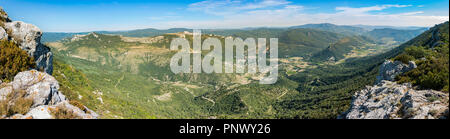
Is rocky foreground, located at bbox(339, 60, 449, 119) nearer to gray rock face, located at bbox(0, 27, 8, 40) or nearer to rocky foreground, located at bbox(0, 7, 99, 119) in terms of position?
rocky foreground, located at bbox(0, 7, 99, 119)

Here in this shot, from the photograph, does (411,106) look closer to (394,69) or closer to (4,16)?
(394,69)

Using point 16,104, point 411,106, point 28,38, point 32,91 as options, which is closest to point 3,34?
point 28,38

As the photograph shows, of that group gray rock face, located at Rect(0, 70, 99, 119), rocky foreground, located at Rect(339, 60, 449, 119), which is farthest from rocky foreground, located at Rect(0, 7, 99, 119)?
rocky foreground, located at Rect(339, 60, 449, 119)

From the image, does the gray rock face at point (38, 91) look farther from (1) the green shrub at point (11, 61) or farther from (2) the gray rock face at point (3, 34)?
(2) the gray rock face at point (3, 34)
